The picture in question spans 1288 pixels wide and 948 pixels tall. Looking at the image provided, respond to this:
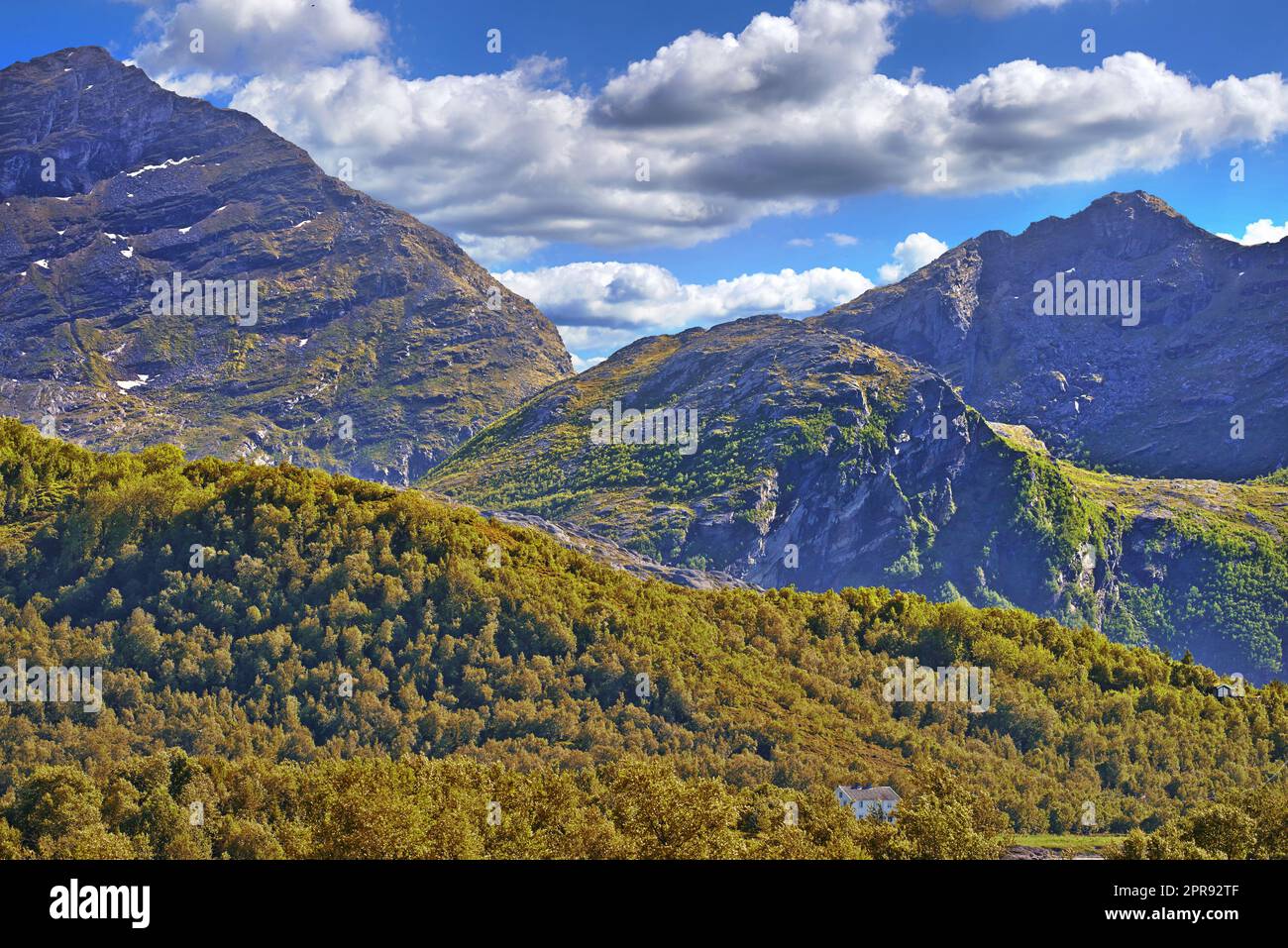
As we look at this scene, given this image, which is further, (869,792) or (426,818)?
(869,792)

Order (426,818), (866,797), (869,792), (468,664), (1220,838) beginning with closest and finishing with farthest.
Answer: (426,818)
(1220,838)
(866,797)
(869,792)
(468,664)

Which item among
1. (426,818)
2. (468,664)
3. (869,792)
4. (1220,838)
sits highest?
(468,664)

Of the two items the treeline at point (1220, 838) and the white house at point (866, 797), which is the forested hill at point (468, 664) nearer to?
the white house at point (866, 797)

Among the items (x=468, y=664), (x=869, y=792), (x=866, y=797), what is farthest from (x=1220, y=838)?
(x=468, y=664)

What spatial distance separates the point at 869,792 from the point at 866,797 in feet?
9.04

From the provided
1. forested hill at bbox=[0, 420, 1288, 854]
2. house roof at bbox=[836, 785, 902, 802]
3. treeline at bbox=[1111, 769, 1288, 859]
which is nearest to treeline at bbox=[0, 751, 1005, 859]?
treeline at bbox=[1111, 769, 1288, 859]

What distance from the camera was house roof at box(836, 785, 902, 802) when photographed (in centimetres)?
13962

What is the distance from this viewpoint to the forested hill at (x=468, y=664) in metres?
148

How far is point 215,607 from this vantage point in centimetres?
15862

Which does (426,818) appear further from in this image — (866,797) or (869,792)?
(869,792)

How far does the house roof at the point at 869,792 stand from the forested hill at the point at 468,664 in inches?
171

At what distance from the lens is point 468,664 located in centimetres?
16350
